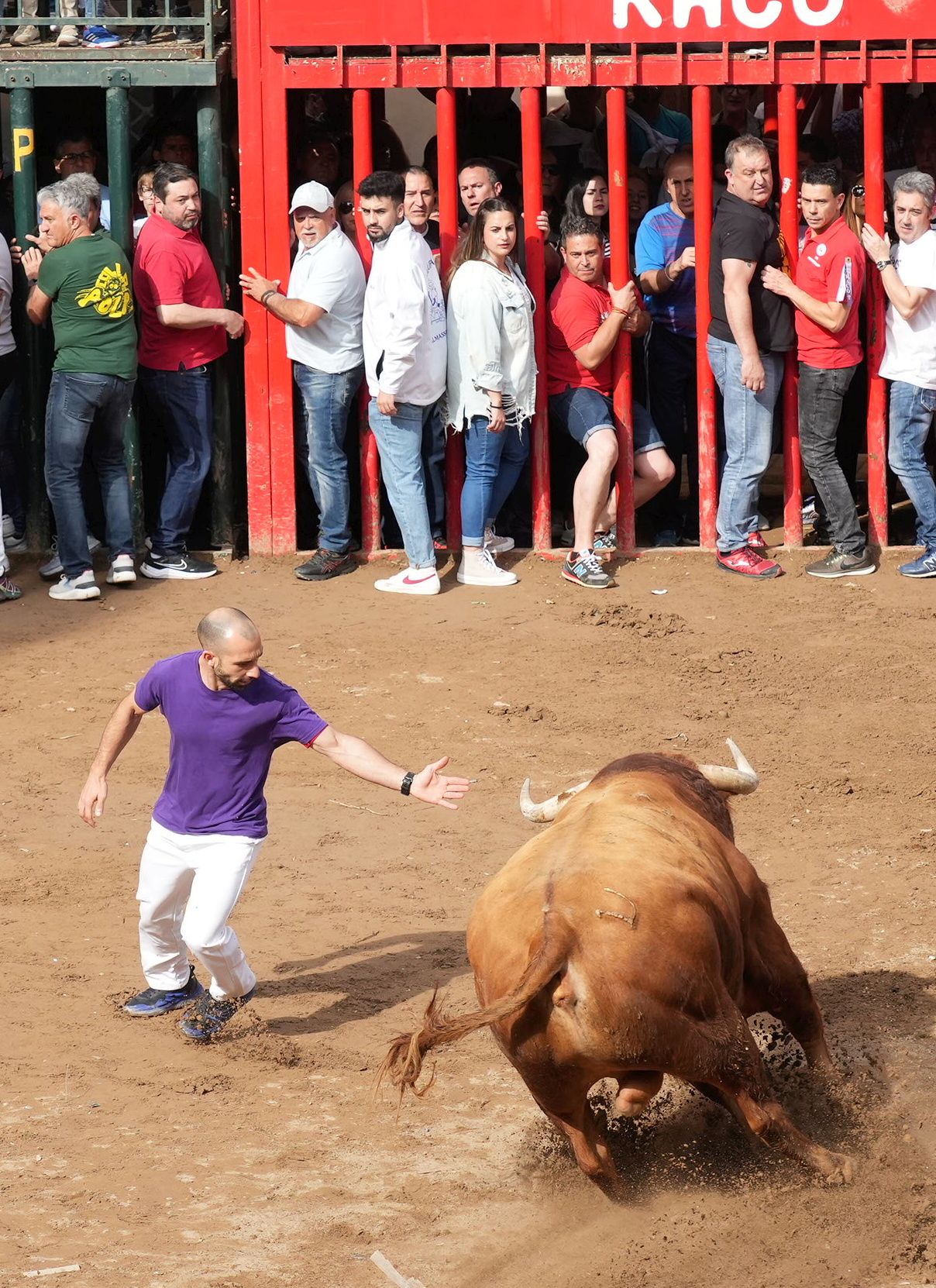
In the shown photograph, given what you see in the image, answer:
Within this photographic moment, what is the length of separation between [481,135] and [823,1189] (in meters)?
8.36

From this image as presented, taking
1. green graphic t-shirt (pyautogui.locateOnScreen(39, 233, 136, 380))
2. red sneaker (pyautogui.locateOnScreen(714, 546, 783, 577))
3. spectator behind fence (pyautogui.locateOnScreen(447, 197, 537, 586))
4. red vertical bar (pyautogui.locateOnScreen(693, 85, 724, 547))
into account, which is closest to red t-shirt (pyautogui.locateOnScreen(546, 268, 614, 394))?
spectator behind fence (pyautogui.locateOnScreen(447, 197, 537, 586))

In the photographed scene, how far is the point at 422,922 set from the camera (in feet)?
24.6

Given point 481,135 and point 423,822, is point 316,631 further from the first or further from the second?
point 481,135

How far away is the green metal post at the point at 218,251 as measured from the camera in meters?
11.4

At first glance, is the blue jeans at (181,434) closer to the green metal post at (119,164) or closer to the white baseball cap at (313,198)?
the green metal post at (119,164)

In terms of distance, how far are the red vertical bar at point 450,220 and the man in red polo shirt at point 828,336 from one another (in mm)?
1934

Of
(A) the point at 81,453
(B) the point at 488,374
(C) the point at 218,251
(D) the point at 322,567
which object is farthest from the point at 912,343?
(A) the point at 81,453

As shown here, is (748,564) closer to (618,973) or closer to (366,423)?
(366,423)

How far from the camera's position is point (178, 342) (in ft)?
37.0

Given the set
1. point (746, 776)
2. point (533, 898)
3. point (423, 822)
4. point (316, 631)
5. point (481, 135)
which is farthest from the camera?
point (481, 135)

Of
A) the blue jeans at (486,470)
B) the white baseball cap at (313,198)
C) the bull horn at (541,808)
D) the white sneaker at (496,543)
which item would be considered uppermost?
the white baseball cap at (313,198)

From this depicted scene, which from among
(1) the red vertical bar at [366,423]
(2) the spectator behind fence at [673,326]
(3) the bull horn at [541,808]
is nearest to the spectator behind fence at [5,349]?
(1) the red vertical bar at [366,423]

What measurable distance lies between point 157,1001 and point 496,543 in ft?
17.6

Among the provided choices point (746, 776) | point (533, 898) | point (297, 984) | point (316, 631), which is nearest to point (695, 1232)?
point (533, 898)
